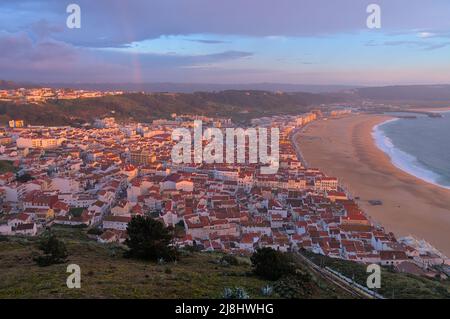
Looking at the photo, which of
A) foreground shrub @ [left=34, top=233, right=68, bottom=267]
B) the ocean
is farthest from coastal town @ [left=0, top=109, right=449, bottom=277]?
the ocean

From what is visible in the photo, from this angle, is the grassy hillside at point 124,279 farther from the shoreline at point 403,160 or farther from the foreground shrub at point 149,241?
the shoreline at point 403,160

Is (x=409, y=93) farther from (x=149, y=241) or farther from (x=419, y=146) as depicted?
(x=149, y=241)

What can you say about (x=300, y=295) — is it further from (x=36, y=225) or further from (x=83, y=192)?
(x=83, y=192)

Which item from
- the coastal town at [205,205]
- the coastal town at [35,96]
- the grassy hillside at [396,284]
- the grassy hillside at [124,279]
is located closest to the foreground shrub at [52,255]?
the grassy hillside at [124,279]

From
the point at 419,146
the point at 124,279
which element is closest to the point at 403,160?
the point at 419,146

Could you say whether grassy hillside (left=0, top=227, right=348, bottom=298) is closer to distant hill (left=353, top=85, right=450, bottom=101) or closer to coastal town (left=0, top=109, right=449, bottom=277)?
coastal town (left=0, top=109, right=449, bottom=277)
